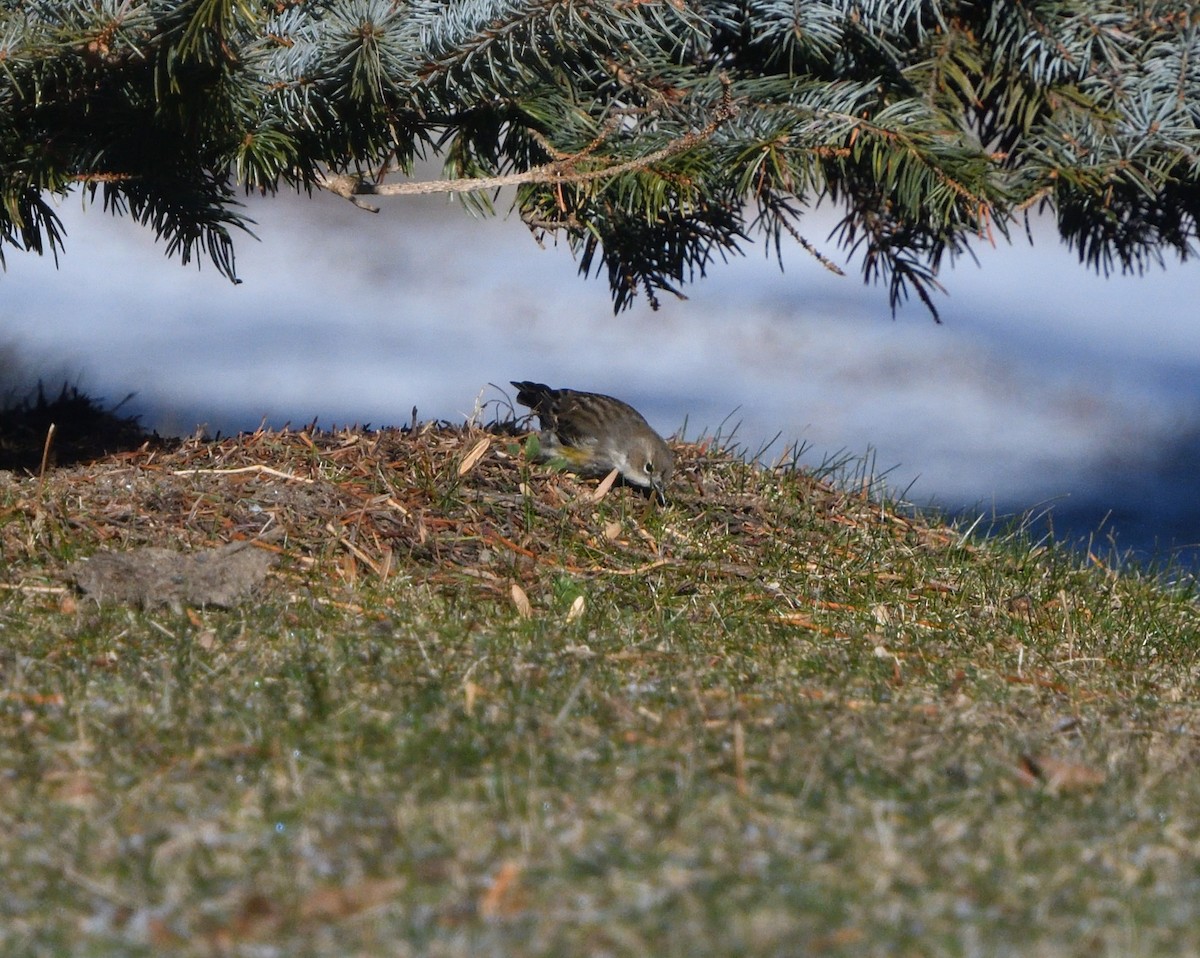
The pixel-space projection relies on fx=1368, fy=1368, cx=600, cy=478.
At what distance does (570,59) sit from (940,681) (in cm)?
311

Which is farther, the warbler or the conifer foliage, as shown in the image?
the warbler

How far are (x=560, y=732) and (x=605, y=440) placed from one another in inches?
129

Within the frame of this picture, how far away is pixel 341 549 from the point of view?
5113mm

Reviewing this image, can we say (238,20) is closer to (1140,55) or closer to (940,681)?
(940,681)

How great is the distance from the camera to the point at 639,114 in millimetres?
5984

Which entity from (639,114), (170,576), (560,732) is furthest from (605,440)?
(560,732)

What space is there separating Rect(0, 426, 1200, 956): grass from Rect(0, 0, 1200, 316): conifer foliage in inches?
49.2

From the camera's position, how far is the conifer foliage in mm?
Answer: 4945

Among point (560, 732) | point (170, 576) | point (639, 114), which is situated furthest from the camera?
point (639, 114)

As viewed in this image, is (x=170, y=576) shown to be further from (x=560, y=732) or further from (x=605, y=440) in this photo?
(x=605, y=440)

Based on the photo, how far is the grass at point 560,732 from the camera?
2.23 m

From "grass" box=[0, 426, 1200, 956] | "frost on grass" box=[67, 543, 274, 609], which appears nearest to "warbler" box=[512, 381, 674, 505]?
"grass" box=[0, 426, 1200, 956]

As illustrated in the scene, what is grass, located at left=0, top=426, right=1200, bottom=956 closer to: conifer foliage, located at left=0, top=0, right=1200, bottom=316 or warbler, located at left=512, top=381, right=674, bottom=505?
warbler, located at left=512, top=381, right=674, bottom=505

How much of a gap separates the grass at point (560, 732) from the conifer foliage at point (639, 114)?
1.25 metres
